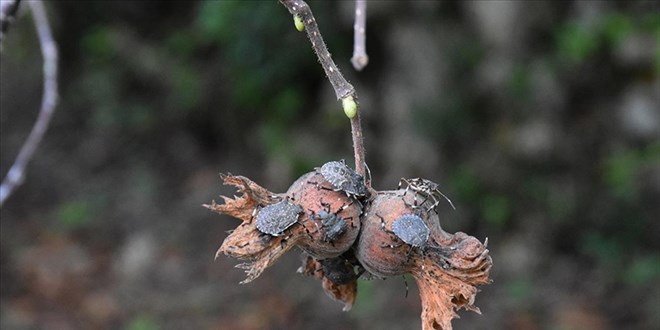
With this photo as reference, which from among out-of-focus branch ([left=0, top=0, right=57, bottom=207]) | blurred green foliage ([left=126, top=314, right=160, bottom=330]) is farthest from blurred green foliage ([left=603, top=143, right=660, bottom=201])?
out-of-focus branch ([left=0, top=0, right=57, bottom=207])

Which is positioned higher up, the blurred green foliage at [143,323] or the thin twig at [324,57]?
the blurred green foliage at [143,323]

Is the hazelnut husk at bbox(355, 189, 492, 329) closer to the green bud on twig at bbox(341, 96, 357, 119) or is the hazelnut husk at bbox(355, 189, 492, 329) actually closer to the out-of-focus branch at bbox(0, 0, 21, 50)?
the green bud on twig at bbox(341, 96, 357, 119)

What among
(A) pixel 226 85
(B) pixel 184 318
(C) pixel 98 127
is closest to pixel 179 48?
(A) pixel 226 85

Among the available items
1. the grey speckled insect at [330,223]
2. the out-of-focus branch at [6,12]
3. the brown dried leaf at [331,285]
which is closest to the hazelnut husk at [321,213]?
the grey speckled insect at [330,223]

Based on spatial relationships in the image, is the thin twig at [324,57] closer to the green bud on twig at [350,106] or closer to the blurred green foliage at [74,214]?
the green bud on twig at [350,106]

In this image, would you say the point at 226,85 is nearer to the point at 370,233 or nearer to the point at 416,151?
the point at 416,151

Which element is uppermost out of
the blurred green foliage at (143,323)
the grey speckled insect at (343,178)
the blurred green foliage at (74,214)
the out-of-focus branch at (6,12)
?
the blurred green foliage at (74,214)

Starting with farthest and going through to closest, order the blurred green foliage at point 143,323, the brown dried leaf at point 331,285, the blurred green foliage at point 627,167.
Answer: the blurred green foliage at point 143,323
the blurred green foliage at point 627,167
the brown dried leaf at point 331,285

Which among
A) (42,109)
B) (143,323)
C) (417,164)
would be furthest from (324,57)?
(143,323)
